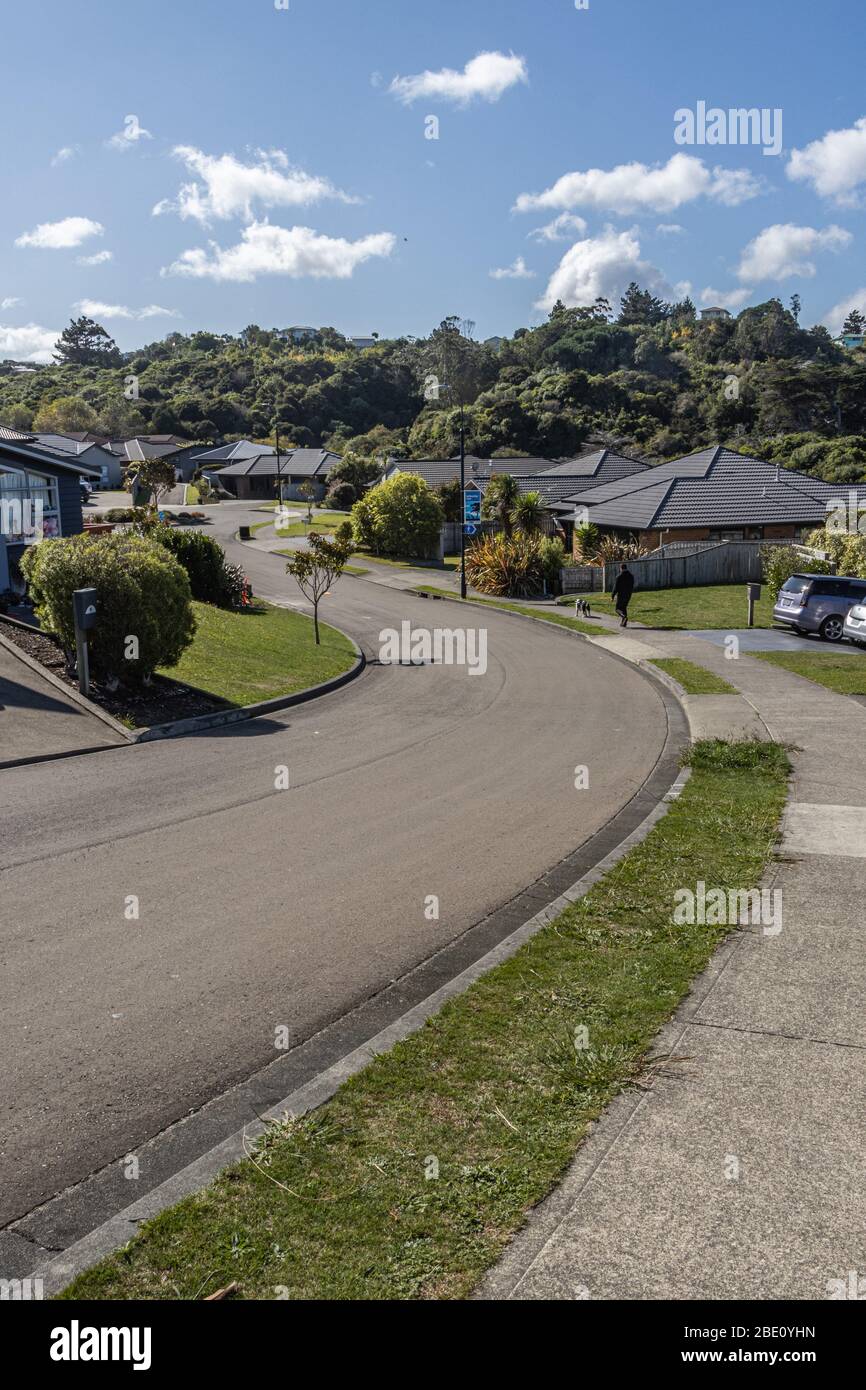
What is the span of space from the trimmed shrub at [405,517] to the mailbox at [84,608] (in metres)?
36.0

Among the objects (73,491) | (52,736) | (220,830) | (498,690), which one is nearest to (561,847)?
(220,830)

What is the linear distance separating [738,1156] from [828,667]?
1924 centimetres

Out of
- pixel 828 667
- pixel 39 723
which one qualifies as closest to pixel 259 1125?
pixel 39 723

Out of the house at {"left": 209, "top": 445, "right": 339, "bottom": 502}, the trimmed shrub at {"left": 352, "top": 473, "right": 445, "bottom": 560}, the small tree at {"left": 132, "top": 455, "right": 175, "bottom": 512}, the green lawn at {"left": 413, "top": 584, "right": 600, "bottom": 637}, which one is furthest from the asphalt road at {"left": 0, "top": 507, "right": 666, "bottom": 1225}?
the house at {"left": 209, "top": 445, "right": 339, "bottom": 502}

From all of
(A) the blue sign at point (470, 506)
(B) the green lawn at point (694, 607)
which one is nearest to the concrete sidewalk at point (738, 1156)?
(B) the green lawn at point (694, 607)

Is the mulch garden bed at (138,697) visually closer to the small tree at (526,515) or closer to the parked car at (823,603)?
the parked car at (823,603)

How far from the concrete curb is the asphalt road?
18.6 inches

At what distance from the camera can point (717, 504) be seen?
45500mm

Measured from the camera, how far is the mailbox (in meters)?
16.0
